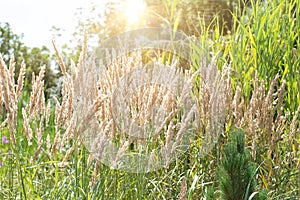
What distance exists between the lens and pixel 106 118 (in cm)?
209

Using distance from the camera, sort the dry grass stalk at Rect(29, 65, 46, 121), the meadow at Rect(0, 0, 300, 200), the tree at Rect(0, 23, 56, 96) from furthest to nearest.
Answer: the tree at Rect(0, 23, 56, 96) < the dry grass stalk at Rect(29, 65, 46, 121) < the meadow at Rect(0, 0, 300, 200)

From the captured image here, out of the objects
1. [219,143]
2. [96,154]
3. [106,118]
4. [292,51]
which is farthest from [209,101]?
[292,51]

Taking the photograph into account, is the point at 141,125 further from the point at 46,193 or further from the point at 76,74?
the point at 46,193

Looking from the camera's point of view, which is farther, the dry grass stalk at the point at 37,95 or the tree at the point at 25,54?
the tree at the point at 25,54

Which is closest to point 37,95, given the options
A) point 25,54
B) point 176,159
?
point 176,159

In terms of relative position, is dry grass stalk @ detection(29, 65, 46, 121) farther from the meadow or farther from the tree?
the tree

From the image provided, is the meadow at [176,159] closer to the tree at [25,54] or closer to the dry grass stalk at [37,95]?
the dry grass stalk at [37,95]

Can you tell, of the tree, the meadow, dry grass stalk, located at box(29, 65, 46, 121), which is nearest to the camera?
the meadow

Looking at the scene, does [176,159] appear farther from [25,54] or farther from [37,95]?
[25,54]

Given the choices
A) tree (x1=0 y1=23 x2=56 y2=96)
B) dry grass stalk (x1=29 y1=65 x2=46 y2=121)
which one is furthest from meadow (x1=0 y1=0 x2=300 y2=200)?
tree (x1=0 y1=23 x2=56 y2=96)

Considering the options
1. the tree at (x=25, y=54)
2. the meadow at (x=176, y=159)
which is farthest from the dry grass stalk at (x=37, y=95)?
the tree at (x=25, y=54)

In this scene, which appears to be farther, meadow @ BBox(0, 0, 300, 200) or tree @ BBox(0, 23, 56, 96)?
tree @ BBox(0, 23, 56, 96)

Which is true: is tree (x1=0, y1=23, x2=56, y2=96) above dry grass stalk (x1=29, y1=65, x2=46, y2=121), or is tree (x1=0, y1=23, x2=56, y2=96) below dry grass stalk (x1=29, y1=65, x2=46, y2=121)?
below

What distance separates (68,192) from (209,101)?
88cm
